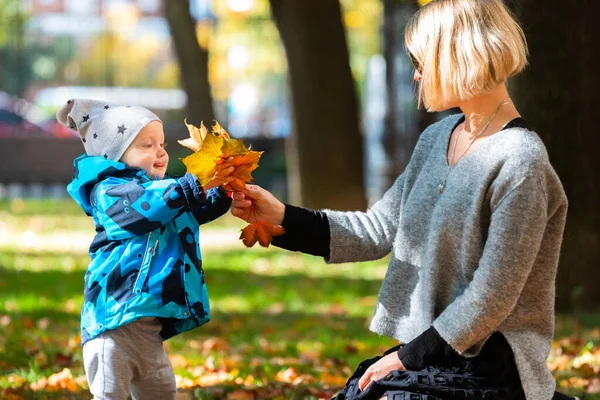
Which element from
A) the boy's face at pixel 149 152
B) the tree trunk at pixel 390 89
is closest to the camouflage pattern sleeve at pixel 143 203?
the boy's face at pixel 149 152

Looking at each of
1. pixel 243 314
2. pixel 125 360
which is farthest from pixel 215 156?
pixel 243 314

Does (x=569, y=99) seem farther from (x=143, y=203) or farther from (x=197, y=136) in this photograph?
(x=143, y=203)

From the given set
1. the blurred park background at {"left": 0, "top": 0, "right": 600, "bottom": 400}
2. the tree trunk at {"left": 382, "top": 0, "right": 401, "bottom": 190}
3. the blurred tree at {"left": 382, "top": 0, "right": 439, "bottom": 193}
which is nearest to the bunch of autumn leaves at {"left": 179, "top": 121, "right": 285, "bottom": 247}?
the blurred park background at {"left": 0, "top": 0, "right": 600, "bottom": 400}

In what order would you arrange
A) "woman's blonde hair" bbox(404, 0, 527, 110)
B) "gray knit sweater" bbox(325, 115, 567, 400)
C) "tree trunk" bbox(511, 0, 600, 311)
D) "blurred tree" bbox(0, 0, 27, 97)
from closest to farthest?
1. "gray knit sweater" bbox(325, 115, 567, 400)
2. "woman's blonde hair" bbox(404, 0, 527, 110)
3. "tree trunk" bbox(511, 0, 600, 311)
4. "blurred tree" bbox(0, 0, 27, 97)

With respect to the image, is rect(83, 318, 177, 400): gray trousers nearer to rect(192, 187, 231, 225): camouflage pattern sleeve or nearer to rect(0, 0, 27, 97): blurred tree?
rect(192, 187, 231, 225): camouflage pattern sleeve

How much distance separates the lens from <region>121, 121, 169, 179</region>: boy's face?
361 centimetres

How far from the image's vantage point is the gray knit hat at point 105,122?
3.59 metres

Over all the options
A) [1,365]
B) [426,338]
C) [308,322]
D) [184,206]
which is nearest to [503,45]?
[426,338]

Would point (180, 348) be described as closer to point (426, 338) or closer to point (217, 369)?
point (217, 369)

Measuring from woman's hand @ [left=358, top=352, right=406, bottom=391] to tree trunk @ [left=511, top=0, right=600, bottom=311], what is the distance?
12.6ft

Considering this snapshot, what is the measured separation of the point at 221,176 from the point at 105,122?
0.55m

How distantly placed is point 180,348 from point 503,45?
383cm

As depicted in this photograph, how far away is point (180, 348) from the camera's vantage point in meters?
6.41

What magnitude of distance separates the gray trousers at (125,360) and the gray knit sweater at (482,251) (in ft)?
2.65
